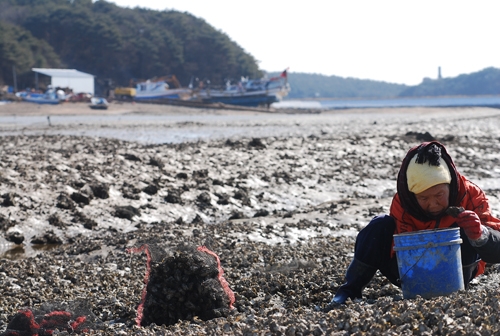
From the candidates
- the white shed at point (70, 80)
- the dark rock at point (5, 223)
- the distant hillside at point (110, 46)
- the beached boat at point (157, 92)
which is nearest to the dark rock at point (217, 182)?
the dark rock at point (5, 223)

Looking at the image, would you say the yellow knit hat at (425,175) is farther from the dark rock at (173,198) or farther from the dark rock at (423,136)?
the dark rock at (423,136)

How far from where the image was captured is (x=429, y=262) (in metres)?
3.71

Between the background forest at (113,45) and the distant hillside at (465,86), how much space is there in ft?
158

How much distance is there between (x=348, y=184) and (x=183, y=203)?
10.7 ft

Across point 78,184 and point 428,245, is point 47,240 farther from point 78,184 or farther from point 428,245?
point 428,245

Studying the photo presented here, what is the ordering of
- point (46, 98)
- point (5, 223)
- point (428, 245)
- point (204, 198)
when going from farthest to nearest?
point (46, 98)
point (204, 198)
point (5, 223)
point (428, 245)

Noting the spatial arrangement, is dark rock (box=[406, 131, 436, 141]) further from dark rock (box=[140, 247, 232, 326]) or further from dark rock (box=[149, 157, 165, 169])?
dark rock (box=[140, 247, 232, 326])

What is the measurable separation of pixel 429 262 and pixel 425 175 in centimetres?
47

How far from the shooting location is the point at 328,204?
955cm

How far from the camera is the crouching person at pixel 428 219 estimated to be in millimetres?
3656

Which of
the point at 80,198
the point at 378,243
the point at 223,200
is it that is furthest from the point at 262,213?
the point at 378,243

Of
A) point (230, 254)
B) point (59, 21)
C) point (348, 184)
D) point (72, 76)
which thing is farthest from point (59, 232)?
point (59, 21)

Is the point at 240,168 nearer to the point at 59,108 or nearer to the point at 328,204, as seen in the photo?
the point at 328,204

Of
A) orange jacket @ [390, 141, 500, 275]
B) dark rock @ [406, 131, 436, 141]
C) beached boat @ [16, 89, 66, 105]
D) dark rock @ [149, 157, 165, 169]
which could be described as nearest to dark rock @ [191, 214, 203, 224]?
dark rock @ [149, 157, 165, 169]
